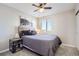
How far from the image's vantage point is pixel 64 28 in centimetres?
161

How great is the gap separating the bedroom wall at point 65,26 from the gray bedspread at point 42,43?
0.13m

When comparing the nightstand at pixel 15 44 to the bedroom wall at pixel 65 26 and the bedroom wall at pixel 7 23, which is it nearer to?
the bedroom wall at pixel 7 23

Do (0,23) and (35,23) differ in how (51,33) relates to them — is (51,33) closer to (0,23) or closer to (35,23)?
(35,23)

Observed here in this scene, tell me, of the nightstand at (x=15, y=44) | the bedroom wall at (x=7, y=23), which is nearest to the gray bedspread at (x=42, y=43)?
the nightstand at (x=15, y=44)

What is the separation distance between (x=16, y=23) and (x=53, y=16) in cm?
75

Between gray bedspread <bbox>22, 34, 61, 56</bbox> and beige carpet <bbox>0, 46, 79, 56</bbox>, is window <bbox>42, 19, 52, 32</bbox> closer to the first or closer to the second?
gray bedspread <bbox>22, 34, 61, 56</bbox>

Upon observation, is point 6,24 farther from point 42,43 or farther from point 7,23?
point 42,43

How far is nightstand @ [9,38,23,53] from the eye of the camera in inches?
59.6

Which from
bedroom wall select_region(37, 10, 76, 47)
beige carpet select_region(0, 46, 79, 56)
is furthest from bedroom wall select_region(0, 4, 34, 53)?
bedroom wall select_region(37, 10, 76, 47)

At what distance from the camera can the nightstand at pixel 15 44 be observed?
1515 mm

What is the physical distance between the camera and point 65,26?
1609mm

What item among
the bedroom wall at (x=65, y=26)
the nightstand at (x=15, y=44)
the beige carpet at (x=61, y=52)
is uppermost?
the bedroom wall at (x=65, y=26)

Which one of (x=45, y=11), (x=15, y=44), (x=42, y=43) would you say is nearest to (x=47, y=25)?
(x=45, y=11)

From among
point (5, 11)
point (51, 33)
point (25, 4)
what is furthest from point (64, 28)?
point (5, 11)
